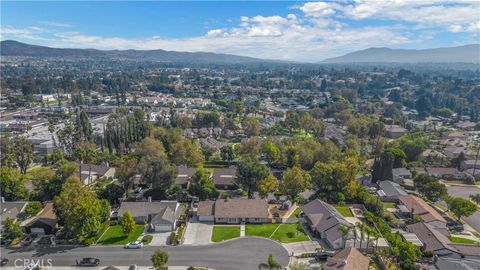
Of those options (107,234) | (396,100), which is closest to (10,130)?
(107,234)

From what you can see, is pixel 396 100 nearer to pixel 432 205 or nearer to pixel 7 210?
pixel 432 205

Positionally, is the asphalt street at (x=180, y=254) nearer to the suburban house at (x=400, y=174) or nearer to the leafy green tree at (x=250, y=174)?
the leafy green tree at (x=250, y=174)

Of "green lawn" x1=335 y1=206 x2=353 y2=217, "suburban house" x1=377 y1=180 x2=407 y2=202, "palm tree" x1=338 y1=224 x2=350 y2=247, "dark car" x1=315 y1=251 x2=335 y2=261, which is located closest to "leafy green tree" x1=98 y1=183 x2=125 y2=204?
"dark car" x1=315 y1=251 x2=335 y2=261

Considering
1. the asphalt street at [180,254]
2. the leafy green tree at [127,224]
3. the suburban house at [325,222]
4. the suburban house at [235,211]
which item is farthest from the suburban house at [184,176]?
the suburban house at [325,222]

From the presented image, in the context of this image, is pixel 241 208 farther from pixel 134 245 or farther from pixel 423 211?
pixel 423 211

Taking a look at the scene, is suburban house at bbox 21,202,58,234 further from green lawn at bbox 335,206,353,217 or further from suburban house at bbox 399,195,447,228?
suburban house at bbox 399,195,447,228
